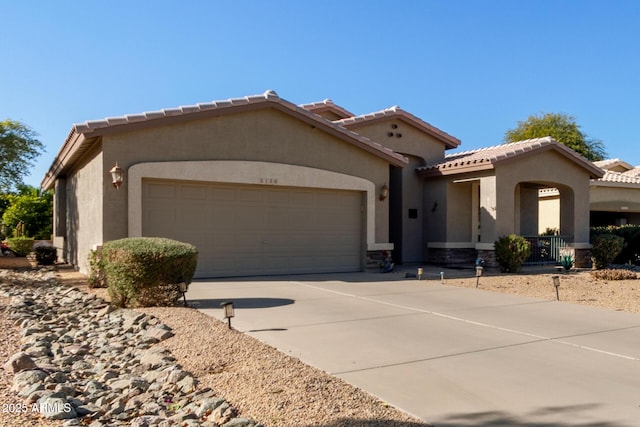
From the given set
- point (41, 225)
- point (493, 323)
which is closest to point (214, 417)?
point (493, 323)

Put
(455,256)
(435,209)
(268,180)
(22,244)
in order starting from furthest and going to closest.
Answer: (22,244)
(435,209)
(455,256)
(268,180)

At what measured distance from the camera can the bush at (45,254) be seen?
64.8 feet

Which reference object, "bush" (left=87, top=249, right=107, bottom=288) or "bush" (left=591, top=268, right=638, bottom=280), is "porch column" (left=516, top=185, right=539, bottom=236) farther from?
"bush" (left=87, top=249, right=107, bottom=288)

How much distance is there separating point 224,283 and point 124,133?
4.31 metres

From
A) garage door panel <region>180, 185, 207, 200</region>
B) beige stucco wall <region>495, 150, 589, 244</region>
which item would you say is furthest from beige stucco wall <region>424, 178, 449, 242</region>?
garage door panel <region>180, 185, 207, 200</region>

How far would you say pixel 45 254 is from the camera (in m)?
19.7

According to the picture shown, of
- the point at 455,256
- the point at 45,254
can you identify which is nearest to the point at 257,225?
the point at 455,256

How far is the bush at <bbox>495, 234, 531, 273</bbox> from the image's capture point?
16.1m

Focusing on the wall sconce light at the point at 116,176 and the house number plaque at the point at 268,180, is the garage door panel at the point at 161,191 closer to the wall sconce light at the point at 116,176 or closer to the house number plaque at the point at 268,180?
the wall sconce light at the point at 116,176

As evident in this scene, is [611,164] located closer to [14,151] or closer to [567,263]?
[567,263]

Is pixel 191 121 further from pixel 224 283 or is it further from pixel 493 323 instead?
pixel 493 323

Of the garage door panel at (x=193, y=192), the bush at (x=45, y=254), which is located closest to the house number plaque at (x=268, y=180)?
the garage door panel at (x=193, y=192)

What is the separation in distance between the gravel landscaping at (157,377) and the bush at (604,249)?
30.7ft

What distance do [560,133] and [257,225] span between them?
1394 inches
